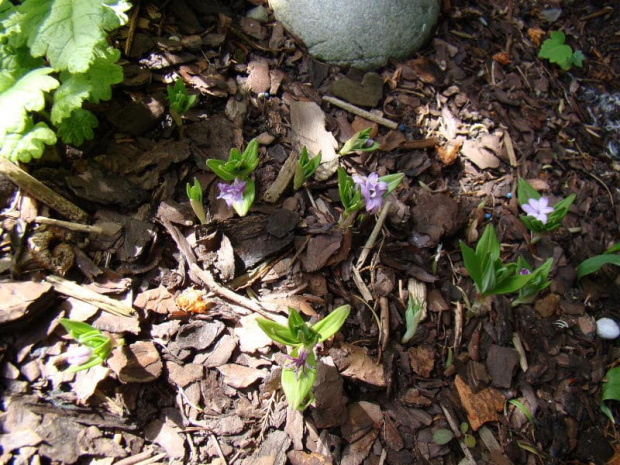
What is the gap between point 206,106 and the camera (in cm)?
249

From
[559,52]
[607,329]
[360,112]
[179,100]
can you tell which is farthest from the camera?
[559,52]

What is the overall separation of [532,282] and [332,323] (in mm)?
1031

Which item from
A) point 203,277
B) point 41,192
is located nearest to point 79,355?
point 203,277

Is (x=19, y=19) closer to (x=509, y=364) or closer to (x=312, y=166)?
(x=312, y=166)

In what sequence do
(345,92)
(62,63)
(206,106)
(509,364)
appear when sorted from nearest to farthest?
1. (62,63)
2. (509,364)
3. (206,106)
4. (345,92)

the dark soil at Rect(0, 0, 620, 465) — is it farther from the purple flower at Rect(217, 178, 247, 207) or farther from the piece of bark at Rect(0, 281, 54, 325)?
the purple flower at Rect(217, 178, 247, 207)

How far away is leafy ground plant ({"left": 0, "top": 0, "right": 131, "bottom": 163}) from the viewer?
1.72 metres

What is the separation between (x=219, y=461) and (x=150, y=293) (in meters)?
0.75

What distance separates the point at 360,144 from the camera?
2.43 m

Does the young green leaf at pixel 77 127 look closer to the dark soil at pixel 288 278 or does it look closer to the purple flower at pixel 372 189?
the dark soil at pixel 288 278

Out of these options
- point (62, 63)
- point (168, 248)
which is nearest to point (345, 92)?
point (168, 248)

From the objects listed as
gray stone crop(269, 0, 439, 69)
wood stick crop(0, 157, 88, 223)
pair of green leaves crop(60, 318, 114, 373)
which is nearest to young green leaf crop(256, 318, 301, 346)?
pair of green leaves crop(60, 318, 114, 373)

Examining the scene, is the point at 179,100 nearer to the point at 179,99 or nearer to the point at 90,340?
the point at 179,99

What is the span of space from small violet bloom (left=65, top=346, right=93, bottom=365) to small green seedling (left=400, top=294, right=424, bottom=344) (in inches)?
52.1
